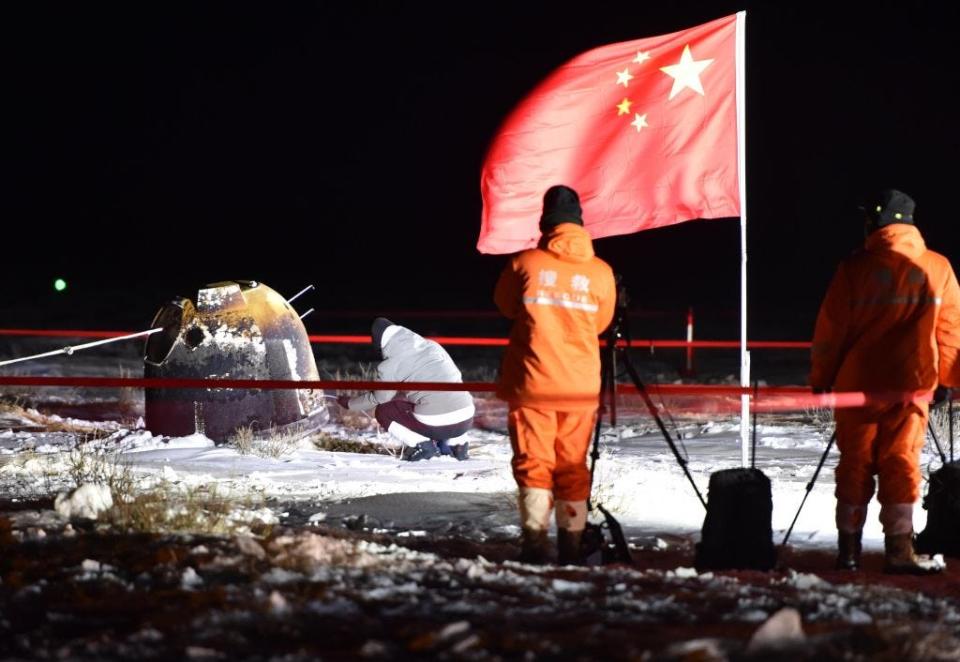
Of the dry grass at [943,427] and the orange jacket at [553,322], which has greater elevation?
the orange jacket at [553,322]

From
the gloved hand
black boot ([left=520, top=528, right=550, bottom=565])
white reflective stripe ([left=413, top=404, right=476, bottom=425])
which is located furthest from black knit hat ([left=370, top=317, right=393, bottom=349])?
the gloved hand

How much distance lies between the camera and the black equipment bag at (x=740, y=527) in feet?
21.1

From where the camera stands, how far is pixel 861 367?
6586mm

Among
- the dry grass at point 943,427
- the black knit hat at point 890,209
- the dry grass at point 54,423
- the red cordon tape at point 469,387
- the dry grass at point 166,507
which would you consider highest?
the black knit hat at point 890,209

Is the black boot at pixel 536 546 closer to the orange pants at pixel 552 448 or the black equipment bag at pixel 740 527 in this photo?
the orange pants at pixel 552 448

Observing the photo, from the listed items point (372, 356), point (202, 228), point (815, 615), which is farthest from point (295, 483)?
point (202, 228)

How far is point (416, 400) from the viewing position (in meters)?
10.1

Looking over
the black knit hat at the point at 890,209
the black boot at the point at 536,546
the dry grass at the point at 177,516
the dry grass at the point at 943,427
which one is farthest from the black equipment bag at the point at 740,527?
the dry grass at the point at 943,427

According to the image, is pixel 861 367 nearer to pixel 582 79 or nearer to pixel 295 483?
pixel 582 79

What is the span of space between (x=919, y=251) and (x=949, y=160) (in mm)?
68276

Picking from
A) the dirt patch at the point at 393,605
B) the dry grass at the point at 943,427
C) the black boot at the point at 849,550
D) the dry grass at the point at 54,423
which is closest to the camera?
the dirt patch at the point at 393,605

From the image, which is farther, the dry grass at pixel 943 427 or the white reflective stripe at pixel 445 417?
the dry grass at pixel 943 427

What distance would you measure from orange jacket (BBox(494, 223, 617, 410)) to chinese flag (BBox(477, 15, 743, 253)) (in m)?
2.28

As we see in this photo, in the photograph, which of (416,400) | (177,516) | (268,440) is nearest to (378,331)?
(416,400)
